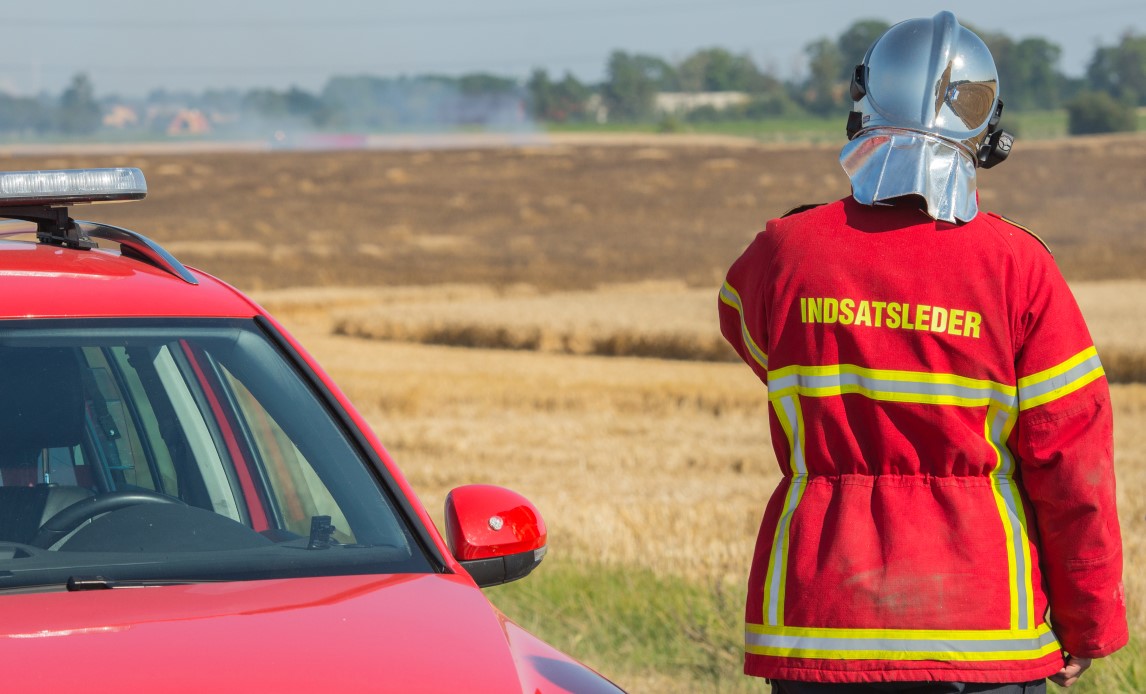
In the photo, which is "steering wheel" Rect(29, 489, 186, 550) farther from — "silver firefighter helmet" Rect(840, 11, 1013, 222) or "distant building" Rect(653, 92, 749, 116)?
"distant building" Rect(653, 92, 749, 116)

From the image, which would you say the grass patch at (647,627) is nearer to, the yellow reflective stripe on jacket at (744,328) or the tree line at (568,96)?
the yellow reflective stripe on jacket at (744,328)

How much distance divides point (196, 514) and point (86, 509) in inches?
8.1

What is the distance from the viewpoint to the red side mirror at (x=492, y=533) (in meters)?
3.02

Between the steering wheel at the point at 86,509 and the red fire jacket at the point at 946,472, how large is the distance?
49.8 inches

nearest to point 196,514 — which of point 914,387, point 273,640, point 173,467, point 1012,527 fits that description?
point 173,467

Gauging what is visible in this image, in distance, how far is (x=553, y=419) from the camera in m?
14.0

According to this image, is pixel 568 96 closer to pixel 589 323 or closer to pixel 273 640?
pixel 589 323

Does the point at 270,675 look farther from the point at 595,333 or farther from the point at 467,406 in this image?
the point at 595,333

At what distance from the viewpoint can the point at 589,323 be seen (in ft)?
67.3

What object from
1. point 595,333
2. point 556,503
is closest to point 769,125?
point 595,333

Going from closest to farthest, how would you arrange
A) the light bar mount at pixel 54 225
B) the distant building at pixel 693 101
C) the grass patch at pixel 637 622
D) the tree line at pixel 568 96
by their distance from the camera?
the light bar mount at pixel 54 225 → the grass patch at pixel 637 622 → the tree line at pixel 568 96 → the distant building at pixel 693 101

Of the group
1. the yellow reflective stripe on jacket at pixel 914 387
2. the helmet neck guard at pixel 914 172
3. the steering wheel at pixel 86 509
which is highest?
the helmet neck guard at pixel 914 172

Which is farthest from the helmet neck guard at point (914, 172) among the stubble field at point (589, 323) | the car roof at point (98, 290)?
the stubble field at point (589, 323)

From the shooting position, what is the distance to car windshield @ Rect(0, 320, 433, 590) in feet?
9.54
